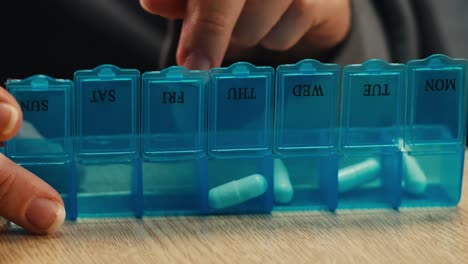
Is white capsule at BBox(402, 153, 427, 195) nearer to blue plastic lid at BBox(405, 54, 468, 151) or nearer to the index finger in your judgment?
blue plastic lid at BBox(405, 54, 468, 151)

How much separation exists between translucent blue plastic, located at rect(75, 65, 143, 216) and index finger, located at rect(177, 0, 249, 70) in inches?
6.3

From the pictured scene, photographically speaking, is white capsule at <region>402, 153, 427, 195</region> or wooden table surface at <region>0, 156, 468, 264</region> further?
white capsule at <region>402, 153, 427, 195</region>

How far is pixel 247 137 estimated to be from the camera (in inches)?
26.1

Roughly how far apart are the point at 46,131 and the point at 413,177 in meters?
0.36

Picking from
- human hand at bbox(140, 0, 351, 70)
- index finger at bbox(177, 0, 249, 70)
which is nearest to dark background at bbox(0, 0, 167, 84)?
human hand at bbox(140, 0, 351, 70)

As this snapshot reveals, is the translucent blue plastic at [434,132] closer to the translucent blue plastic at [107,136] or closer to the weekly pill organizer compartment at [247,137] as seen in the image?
the weekly pill organizer compartment at [247,137]

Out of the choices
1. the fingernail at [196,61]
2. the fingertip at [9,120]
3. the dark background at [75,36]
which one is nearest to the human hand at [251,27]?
the fingernail at [196,61]

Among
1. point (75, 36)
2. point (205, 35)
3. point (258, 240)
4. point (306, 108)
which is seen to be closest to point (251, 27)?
point (205, 35)

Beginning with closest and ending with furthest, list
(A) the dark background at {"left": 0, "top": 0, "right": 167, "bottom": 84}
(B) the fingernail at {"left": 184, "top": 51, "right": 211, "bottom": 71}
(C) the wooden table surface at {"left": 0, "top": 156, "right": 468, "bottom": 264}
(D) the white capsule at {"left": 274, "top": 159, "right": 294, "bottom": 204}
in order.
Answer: (C) the wooden table surface at {"left": 0, "top": 156, "right": 468, "bottom": 264}, (D) the white capsule at {"left": 274, "top": 159, "right": 294, "bottom": 204}, (B) the fingernail at {"left": 184, "top": 51, "right": 211, "bottom": 71}, (A) the dark background at {"left": 0, "top": 0, "right": 167, "bottom": 84}

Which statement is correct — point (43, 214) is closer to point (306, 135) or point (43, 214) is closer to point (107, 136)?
point (107, 136)

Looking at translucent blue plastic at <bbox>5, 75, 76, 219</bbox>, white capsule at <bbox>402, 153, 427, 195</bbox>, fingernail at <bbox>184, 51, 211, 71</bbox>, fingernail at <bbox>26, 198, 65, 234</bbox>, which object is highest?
fingernail at <bbox>184, 51, 211, 71</bbox>

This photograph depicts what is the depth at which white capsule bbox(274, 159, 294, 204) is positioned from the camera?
2.23 ft

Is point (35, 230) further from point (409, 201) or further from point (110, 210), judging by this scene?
point (409, 201)

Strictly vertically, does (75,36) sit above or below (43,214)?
above
